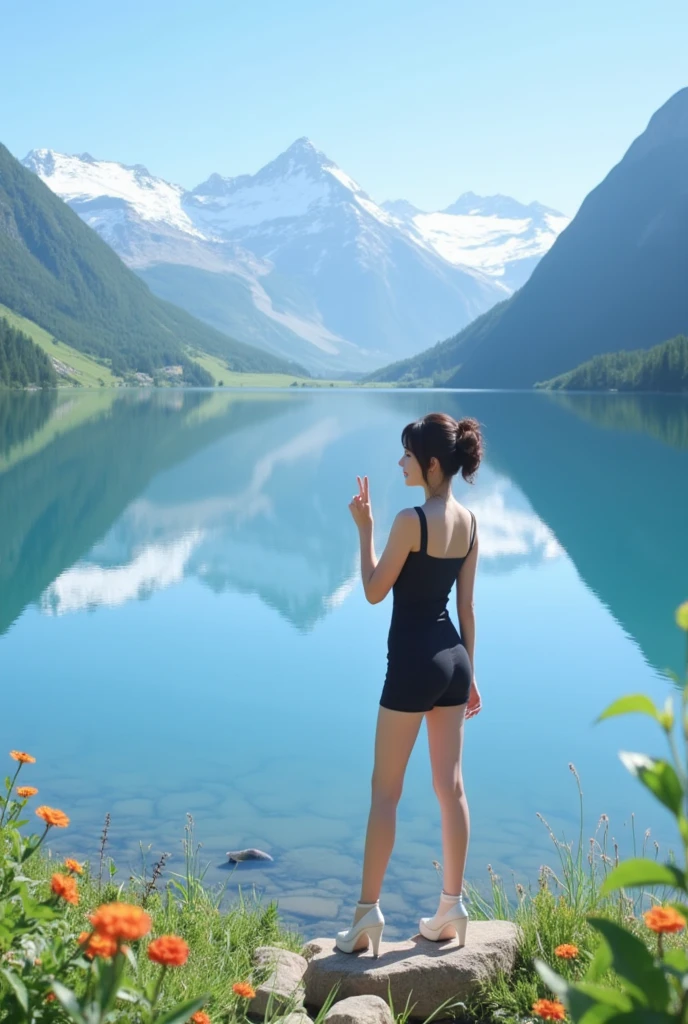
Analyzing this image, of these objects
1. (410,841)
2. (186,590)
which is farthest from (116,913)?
(186,590)

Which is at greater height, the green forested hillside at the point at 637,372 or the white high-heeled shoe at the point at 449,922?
the green forested hillside at the point at 637,372

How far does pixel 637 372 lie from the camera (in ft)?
477

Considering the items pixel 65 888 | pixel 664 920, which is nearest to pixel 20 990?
pixel 65 888

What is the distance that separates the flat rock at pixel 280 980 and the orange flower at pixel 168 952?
107 inches

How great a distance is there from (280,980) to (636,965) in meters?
4.29

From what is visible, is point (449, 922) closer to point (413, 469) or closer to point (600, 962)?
point (413, 469)

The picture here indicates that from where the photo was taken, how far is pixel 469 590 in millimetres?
5906

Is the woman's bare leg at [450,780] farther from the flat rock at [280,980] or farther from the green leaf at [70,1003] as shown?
the green leaf at [70,1003]

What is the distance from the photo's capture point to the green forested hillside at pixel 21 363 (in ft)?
479

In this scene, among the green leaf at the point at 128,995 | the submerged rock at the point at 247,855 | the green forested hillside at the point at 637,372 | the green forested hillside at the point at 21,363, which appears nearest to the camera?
Answer: the green leaf at the point at 128,995

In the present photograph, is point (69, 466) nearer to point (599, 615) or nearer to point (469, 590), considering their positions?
point (599, 615)

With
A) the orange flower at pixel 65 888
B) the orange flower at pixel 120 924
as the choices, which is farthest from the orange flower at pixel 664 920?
the orange flower at pixel 65 888

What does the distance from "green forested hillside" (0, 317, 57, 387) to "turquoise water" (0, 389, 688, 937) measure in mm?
112185

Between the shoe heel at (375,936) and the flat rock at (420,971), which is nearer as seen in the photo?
the flat rock at (420,971)
